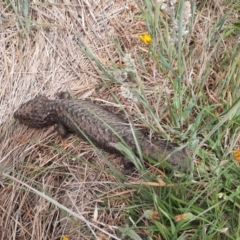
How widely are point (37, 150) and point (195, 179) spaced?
3.70ft

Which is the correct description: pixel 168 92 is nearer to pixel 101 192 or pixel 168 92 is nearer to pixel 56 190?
pixel 101 192

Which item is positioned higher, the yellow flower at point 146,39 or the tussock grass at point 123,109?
the yellow flower at point 146,39

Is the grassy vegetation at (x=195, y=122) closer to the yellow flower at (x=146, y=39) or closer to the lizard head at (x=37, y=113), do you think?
the yellow flower at (x=146, y=39)

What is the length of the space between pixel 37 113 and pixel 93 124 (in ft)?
1.44

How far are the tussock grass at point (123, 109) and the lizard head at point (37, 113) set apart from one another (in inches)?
2.6

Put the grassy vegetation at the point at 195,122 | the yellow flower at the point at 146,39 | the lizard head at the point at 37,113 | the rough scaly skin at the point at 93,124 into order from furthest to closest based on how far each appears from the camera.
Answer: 1. the lizard head at the point at 37,113
2. the yellow flower at the point at 146,39
3. the rough scaly skin at the point at 93,124
4. the grassy vegetation at the point at 195,122

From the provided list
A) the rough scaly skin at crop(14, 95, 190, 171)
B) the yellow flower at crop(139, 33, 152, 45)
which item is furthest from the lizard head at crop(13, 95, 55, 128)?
the yellow flower at crop(139, 33, 152, 45)

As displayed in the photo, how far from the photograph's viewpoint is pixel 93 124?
3.76 metres

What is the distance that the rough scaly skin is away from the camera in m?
3.37

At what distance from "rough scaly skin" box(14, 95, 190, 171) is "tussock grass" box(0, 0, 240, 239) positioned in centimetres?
6

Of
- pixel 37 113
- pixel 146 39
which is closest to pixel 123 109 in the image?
pixel 146 39

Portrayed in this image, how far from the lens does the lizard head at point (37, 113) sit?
3.85 meters

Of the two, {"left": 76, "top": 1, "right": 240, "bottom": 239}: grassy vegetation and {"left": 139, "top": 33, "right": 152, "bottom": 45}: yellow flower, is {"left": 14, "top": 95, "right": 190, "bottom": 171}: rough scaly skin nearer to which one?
Answer: {"left": 76, "top": 1, "right": 240, "bottom": 239}: grassy vegetation

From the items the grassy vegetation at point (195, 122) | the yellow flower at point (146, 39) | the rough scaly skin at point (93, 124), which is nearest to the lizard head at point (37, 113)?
the rough scaly skin at point (93, 124)
